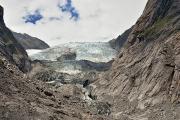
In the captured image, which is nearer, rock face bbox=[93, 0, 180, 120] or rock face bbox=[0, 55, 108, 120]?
rock face bbox=[0, 55, 108, 120]

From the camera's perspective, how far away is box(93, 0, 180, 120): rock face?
77625 mm

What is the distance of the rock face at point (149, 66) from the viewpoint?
77625 millimetres

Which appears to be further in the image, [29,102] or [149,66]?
[149,66]

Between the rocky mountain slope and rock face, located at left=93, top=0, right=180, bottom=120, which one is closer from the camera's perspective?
the rocky mountain slope

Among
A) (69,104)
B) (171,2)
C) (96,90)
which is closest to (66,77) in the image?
(96,90)

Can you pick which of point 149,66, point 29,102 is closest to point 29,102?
point 29,102

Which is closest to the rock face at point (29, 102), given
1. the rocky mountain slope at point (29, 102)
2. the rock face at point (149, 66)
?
the rocky mountain slope at point (29, 102)

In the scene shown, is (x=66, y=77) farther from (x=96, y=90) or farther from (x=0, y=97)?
(x=0, y=97)

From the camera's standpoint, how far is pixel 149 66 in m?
87.2

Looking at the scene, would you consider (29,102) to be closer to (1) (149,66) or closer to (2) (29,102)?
(2) (29,102)

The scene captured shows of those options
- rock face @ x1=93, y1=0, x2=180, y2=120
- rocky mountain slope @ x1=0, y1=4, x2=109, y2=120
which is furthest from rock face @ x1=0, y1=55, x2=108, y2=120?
rock face @ x1=93, y1=0, x2=180, y2=120

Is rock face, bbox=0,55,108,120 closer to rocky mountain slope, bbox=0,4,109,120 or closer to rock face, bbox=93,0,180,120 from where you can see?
rocky mountain slope, bbox=0,4,109,120

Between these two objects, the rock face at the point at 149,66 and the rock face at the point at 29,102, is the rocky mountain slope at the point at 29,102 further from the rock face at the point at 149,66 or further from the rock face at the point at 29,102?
the rock face at the point at 149,66

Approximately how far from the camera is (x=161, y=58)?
84438 millimetres
